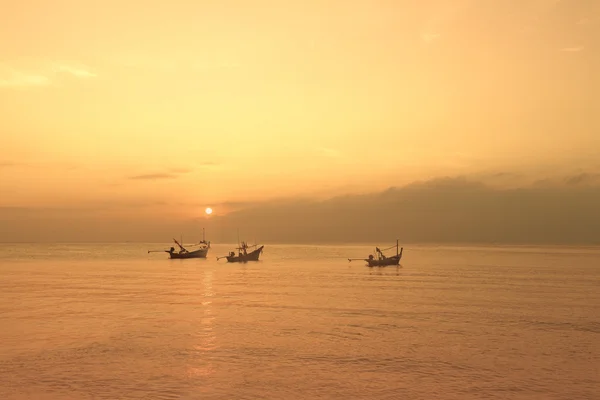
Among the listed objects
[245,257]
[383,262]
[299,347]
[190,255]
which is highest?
[190,255]

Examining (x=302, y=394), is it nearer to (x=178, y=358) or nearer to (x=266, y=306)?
(x=178, y=358)

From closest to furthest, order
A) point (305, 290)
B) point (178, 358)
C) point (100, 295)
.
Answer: point (178, 358)
point (100, 295)
point (305, 290)

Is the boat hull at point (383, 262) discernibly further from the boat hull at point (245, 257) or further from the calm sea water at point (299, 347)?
the calm sea water at point (299, 347)

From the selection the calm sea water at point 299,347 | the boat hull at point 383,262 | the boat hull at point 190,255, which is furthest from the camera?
the boat hull at point 190,255

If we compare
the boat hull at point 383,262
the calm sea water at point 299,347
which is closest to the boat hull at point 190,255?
the boat hull at point 383,262

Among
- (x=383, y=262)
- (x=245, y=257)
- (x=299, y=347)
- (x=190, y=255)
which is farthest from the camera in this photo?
(x=190, y=255)

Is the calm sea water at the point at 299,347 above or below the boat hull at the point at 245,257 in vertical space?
below

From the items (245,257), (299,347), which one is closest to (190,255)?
(245,257)

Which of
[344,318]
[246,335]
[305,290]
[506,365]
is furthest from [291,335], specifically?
[305,290]

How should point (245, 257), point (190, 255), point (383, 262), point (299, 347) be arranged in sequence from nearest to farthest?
point (299, 347), point (383, 262), point (245, 257), point (190, 255)

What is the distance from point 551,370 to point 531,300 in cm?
2543

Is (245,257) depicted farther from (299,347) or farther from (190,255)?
(299,347)

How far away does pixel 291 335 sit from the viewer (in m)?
29.3

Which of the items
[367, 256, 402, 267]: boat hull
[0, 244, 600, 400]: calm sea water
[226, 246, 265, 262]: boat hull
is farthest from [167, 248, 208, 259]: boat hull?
[0, 244, 600, 400]: calm sea water
